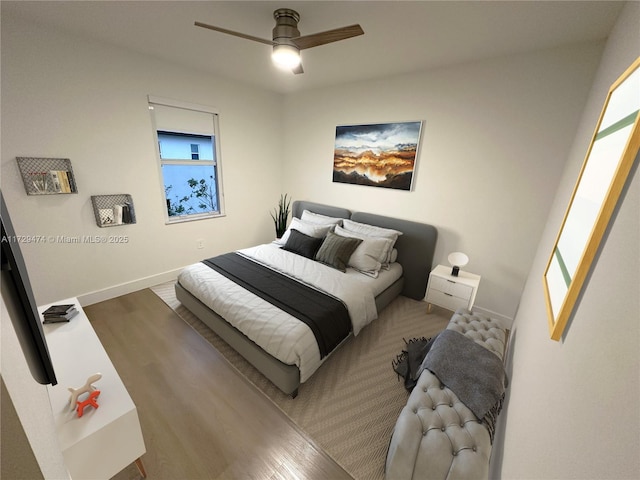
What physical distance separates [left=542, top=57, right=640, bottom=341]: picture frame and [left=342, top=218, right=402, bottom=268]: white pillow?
69.6 inches

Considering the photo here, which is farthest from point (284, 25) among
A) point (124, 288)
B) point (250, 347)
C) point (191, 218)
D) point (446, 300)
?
point (124, 288)

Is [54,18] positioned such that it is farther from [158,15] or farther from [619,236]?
[619,236]

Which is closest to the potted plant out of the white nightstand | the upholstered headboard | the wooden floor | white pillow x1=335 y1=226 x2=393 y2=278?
the upholstered headboard

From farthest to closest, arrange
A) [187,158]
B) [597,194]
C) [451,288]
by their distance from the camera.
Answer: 1. [187,158]
2. [451,288]
3. [597,194]

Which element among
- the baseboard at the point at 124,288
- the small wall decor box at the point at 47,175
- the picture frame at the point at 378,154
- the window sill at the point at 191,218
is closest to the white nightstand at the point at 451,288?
the picture frame at the point at 378,154

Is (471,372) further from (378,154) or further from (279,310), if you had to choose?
(378,154)

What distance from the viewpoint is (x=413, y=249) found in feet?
10.00

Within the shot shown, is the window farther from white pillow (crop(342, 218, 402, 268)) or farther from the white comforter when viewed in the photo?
white pillow (crop(342, 218, 402, 268))

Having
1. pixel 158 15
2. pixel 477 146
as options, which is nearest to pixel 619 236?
pixel 477 146

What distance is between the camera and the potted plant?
4.20 metres

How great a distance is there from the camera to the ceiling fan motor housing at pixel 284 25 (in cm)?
171

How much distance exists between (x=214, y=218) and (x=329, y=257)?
1.94m

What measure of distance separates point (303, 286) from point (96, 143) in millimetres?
2549

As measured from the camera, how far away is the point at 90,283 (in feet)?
9.04
